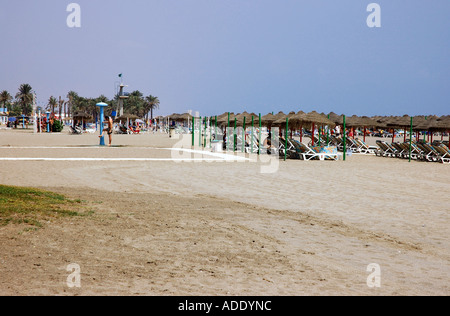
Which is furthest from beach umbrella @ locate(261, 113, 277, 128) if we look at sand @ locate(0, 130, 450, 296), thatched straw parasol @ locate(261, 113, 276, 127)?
sand @ locate(0, 130, 450, 296)

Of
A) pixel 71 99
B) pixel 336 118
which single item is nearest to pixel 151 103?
pixel 71 99

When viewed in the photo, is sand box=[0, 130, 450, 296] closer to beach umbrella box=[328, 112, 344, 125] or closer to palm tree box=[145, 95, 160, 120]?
beach umbrella box=[328, 112, 344, 125]

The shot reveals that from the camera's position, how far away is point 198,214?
669cm

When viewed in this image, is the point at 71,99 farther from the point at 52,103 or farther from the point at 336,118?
the point at 336,118

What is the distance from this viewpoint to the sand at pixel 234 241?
3799 mm

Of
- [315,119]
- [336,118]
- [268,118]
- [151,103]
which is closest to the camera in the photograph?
[315,119]

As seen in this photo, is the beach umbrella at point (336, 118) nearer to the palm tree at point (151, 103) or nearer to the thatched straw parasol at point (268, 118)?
the thatched straw parasol at point (268, 118)

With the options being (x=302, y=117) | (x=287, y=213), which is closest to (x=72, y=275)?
(x=287, y=213)

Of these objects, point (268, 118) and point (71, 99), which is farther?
point (71, 99)

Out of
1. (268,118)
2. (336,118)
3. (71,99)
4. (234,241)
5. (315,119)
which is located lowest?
(234,241)

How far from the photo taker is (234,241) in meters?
5.24

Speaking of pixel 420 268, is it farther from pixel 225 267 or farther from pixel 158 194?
pixel 158 194

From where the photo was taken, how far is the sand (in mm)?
3799

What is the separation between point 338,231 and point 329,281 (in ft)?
6.78
